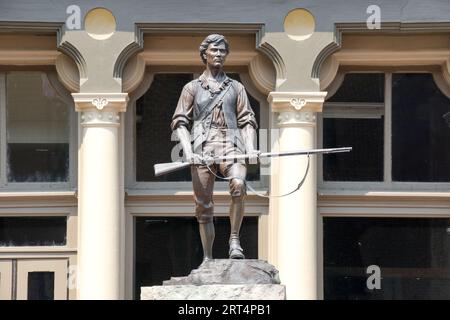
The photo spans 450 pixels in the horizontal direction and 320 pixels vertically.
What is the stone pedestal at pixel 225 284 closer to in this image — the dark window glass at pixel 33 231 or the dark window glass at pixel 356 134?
the dark window glass at pixel 33 231

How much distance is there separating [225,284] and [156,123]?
8.95 metres

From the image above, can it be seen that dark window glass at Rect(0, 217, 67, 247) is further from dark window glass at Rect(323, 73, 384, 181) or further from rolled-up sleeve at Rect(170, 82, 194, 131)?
rolled-up sleeve at Rect(170, 82, 194, 131)

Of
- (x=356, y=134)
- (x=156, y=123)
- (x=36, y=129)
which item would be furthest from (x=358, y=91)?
(x=36, y=129)

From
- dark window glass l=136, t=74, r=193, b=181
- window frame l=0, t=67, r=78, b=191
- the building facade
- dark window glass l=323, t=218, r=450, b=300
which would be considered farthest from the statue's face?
dark window glass l=323, t=218, r=450, b=300

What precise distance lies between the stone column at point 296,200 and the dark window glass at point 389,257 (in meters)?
0.85

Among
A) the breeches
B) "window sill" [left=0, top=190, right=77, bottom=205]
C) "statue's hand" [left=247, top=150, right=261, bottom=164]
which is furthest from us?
"window sill" [left=0, top=190, right=77, bottom=205]

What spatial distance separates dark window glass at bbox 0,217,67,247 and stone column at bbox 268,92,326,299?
3.26m

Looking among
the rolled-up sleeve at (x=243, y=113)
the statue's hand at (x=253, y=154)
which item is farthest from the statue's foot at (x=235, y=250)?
the rolled-up sleeve at (x=243, y=113)

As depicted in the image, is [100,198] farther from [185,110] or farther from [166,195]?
[185,110]

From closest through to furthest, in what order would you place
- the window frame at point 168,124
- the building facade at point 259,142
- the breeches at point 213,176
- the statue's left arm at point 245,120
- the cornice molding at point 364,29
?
the breeches at point 213,176 → the statue's left arm at point 245,120 → the building facade at point 259,142 → the cornice molding at point 364,29 → the window frame at point 168,124

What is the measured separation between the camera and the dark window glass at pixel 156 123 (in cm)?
2925

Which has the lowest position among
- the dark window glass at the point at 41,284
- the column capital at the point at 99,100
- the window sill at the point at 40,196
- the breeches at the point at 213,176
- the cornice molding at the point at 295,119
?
the dark window glass at the point at 41,284

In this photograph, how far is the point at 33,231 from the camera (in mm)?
29234

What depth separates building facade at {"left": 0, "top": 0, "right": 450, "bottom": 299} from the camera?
2817 centimetres
